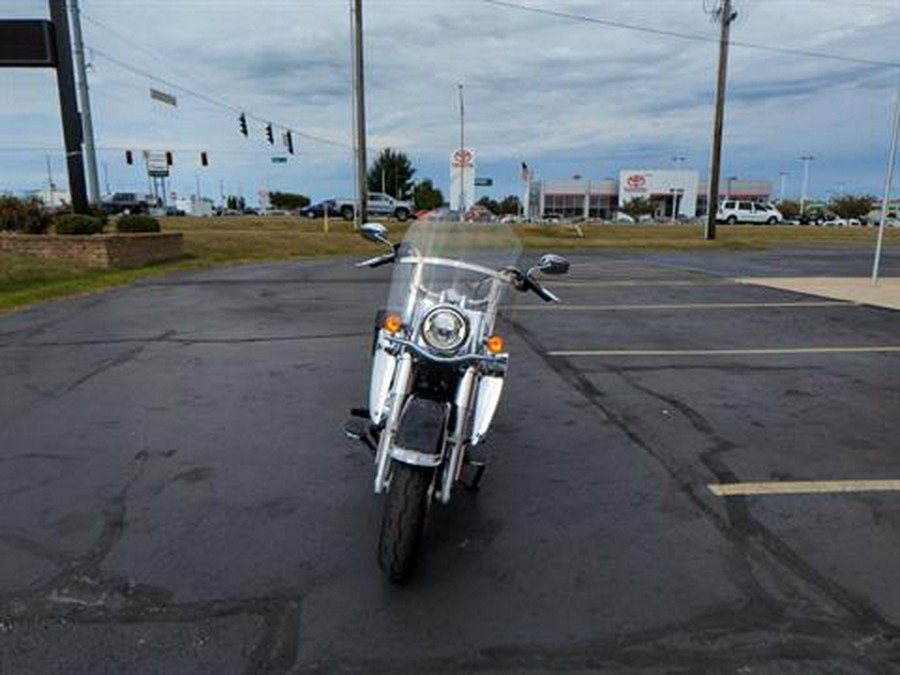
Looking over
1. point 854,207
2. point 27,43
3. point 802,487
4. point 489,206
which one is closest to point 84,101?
point 27,43

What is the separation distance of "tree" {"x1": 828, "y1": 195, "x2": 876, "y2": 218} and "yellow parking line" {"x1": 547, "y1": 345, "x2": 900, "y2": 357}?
293 feet

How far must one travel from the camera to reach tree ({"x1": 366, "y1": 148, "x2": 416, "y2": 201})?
247 feet

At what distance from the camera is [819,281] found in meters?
15.6

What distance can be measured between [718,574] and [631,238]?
3270 cm

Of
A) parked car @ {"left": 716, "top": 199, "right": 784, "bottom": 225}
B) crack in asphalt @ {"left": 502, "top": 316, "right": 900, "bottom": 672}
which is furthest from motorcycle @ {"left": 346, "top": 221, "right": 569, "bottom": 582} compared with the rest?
parked car @ {"left": 716, "top": 199, "right": 784, "bottom": 225}

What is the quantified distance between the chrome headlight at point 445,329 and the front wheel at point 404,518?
1.90 ft

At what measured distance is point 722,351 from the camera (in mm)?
7953

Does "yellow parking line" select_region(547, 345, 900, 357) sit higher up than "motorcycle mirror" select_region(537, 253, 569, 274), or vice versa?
"motorcycle mirror" select_region(537, 253, 569, 274)

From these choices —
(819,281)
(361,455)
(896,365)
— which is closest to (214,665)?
(361,455)

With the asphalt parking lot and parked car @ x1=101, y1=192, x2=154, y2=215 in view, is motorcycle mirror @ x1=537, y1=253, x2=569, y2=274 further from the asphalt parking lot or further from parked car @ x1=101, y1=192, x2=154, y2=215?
parked car @ x1=101, y1=192, x2=154, y2=215

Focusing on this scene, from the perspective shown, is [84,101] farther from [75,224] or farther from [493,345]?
[493,345]

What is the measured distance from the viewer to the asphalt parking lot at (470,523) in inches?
105

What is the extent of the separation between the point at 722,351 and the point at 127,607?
22.2 feet

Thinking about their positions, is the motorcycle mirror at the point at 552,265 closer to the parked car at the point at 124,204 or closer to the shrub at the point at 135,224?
the shrub at the point at 135,224
